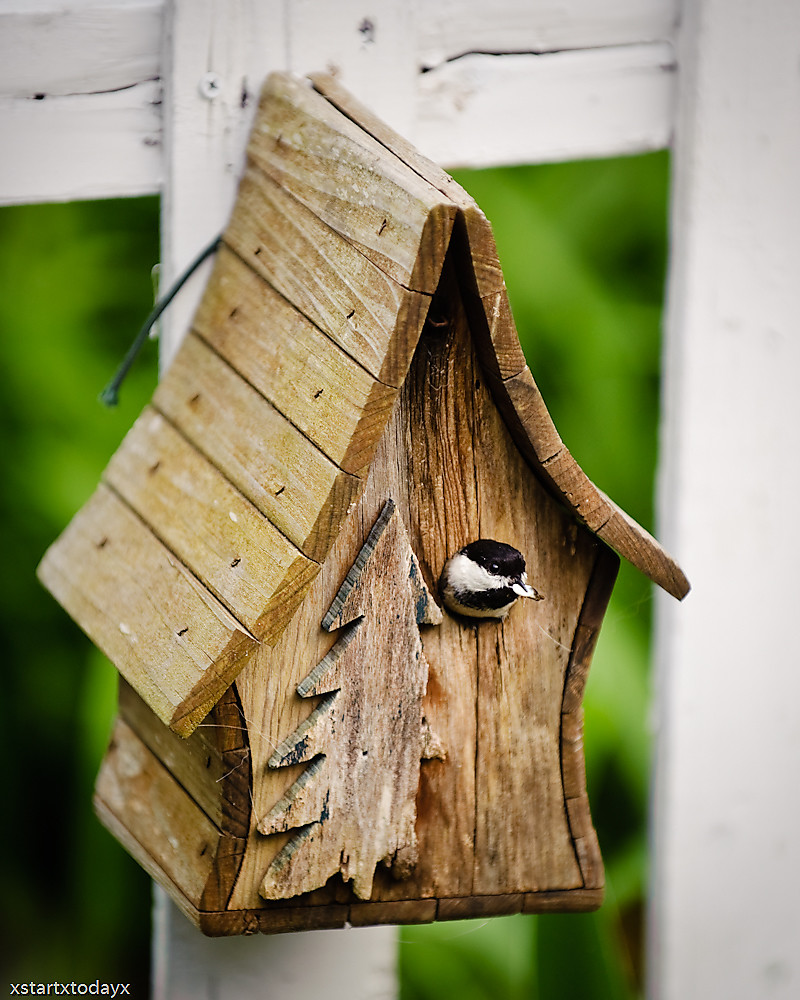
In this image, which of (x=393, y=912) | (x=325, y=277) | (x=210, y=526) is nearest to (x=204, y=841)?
(x=393, y=912)

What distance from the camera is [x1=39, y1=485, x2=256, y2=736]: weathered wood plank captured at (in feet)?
2.57

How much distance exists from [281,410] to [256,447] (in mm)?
42

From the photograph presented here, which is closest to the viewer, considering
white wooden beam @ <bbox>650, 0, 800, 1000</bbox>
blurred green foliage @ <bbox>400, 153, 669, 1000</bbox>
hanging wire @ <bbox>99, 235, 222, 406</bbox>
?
hanging wire @ <bbox>99, 235, 222, 406</bbox>

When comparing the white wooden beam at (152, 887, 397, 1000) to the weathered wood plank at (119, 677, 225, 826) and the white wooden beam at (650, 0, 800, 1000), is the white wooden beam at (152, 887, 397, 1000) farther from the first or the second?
the white wooden beam at (650, 0, 800, 1000)

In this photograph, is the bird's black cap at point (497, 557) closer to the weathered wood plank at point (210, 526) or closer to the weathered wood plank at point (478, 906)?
the weathered wood plank at point (210, 526)

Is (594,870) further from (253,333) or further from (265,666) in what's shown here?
(253,333)

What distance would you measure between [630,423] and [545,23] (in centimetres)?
64

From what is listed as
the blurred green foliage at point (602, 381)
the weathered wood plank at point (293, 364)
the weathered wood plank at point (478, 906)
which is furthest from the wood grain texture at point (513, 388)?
the blurred green foliage at point (602, 381)

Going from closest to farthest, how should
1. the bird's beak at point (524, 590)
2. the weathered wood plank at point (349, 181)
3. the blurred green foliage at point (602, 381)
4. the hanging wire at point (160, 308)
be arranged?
the weathered wood plank at point (349, 181) → the bird's beak at point (524, 590) → the hanging wire at point (160, 308) → the blurred green foliage at point (602, 381)

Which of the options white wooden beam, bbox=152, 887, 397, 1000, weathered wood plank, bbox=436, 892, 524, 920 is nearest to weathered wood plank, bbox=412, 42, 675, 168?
weathered wood plank, bbox=436, 892, 524, 920

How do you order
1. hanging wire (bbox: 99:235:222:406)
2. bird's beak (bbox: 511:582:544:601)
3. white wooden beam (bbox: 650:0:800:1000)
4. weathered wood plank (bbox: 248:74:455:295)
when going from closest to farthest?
weathered wood plank (bbox: 248:74:455:295), bird's beak (bbox: 511:582:544:601), hanging wire (bbox: 99:235:222:406), white wooden beam (bbox: 650:0:800:1000)

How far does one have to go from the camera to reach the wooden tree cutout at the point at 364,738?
2.82 ft

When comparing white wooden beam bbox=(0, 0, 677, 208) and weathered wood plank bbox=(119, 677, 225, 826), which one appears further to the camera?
white wooden beam bbox=(0, 0, 677, 208)

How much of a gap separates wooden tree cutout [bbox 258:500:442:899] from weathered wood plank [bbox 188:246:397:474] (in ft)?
0.35
